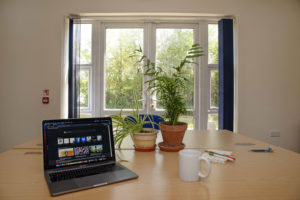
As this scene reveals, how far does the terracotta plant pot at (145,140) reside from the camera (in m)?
1.32

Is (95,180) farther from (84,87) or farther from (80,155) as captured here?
Result: (84,87)

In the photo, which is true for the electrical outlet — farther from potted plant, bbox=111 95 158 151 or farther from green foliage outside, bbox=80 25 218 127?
potted plant, bbox=111 95 158 151

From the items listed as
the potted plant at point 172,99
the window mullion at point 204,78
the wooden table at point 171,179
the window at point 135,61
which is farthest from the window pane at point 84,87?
the potted plant at point 172,99

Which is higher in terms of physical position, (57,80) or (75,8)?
(75,8)

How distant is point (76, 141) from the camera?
3.42 feet

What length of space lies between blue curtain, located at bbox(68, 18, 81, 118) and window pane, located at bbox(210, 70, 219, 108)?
7.26 feet

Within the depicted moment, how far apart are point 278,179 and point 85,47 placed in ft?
10.6

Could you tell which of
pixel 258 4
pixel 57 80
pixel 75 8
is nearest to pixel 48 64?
pixel 57 80

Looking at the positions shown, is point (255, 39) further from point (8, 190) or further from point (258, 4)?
point (8, 190)

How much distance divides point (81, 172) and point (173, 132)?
0.62 m

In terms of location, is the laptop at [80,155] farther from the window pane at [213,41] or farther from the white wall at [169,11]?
the window pane at [213,41]

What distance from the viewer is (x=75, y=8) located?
3.10m

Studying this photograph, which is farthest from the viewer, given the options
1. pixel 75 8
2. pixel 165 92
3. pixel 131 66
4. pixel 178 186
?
pixel 131 66

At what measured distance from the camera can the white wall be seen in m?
3.11
